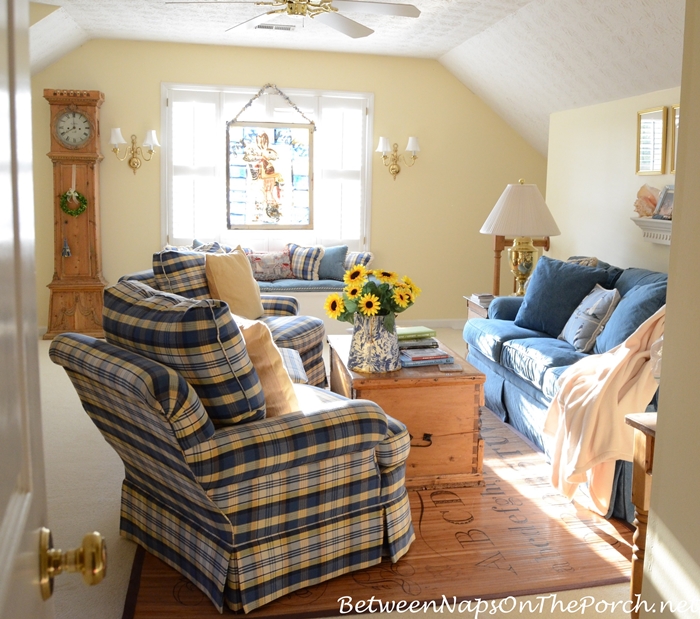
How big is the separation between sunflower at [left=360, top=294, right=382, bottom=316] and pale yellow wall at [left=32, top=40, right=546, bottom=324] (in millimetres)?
3993

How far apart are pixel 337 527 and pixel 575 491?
122 cm

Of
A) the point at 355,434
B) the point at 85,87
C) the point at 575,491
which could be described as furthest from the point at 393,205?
the point at 355,434

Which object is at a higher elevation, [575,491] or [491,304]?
[491,304]

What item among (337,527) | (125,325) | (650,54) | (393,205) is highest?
(650,54)

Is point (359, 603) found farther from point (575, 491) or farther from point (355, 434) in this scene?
point (575, 491)

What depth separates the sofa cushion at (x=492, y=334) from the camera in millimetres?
4441

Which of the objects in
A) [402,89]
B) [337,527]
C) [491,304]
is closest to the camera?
[337,527]

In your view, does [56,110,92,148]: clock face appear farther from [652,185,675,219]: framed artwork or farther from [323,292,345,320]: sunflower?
[652,185,675,219]: framed artwork

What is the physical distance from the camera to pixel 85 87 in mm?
6578

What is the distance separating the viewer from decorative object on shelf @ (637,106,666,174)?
4.68m

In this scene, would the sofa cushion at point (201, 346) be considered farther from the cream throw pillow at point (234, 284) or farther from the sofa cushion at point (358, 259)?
the sofa cushion at point (358, 259)

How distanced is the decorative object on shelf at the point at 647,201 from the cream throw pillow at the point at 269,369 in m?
3.20

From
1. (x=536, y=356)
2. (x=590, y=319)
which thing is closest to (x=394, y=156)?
(x=590, y=319)

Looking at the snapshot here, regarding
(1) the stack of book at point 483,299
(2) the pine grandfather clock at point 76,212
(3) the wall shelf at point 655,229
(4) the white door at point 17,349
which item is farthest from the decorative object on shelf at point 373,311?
(2) the pine grandfather clock at point 76,212
